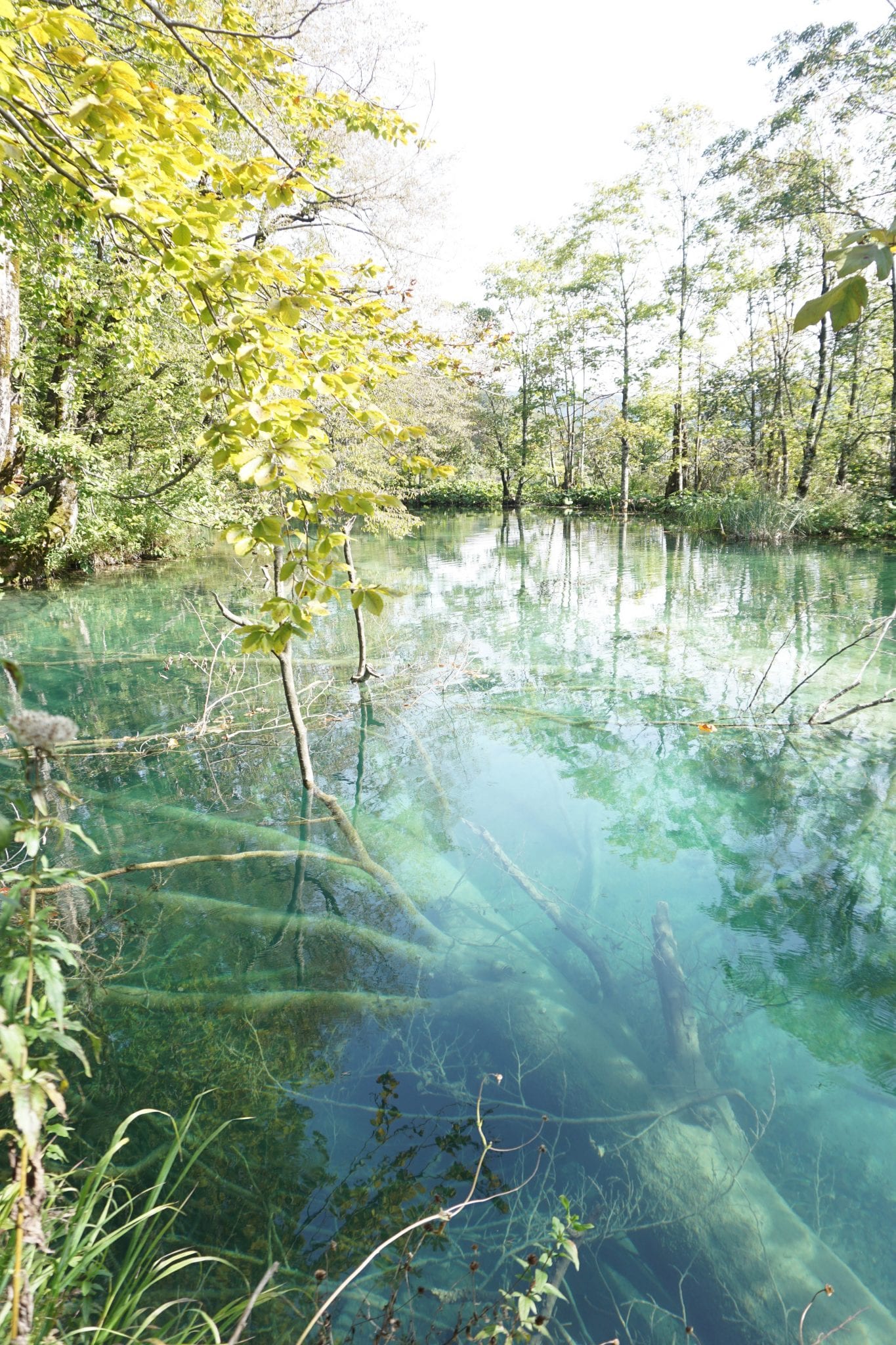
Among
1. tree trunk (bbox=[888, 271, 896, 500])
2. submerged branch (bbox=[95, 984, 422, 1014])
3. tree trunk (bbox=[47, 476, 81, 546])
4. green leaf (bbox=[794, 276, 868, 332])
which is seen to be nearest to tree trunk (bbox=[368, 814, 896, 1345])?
submerged branch (bbox=[95, 984, 422, 1014])

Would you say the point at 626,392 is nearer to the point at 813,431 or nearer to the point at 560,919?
the point at 813,431

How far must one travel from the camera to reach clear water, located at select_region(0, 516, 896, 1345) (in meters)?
1.95

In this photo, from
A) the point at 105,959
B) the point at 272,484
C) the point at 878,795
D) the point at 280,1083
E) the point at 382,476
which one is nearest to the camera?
the point at 272,484

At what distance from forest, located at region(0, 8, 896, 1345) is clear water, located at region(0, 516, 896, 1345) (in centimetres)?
2

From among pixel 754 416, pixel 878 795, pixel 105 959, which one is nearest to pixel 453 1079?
pixel 105 959

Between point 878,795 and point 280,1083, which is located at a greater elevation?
point 878,795

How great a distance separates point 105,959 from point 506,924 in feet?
6.49

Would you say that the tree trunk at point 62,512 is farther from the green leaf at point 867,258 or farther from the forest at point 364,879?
the green leaf at point 867,258

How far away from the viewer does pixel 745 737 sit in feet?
17.5

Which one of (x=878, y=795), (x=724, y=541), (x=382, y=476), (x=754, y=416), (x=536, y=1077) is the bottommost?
(x=536, y=1077)

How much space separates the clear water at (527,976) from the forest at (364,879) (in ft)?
0.05

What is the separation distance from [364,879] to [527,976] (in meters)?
1.19

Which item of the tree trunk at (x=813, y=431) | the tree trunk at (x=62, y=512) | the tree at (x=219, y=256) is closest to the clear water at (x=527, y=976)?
the tree at (x=219, y=256)

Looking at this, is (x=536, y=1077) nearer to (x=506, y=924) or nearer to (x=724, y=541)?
(x=506, y=924)
